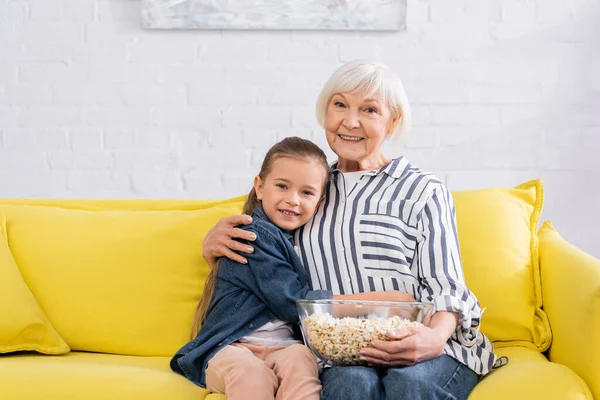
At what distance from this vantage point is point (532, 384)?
158cm

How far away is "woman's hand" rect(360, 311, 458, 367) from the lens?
1.58 m

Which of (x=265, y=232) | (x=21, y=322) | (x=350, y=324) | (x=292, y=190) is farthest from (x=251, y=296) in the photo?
(x=21, y=322)

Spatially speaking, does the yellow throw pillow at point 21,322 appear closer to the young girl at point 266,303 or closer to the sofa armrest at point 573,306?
the young girl at point 266,303

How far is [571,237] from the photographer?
109 inches

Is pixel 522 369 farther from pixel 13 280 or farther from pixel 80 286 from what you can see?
pixel 13 280

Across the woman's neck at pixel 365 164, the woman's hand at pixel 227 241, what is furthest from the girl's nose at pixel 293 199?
the woman's neck at pixel 365 164

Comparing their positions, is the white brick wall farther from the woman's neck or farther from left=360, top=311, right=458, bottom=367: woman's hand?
left=360, top=311, right=458, bottom=367: woman's hand

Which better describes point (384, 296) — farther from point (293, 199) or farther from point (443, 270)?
point (293, 199)

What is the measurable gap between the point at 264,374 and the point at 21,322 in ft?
2.22

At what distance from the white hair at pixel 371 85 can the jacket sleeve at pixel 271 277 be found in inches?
15.9

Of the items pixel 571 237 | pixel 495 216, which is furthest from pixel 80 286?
pixel 571 237

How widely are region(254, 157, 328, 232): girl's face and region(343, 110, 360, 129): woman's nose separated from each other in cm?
12

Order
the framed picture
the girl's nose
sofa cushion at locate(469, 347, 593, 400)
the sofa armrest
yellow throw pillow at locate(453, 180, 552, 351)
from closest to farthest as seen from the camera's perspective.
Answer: sofa cushion at locate(469, 347, 593, 400) → the sofa armrest → the girl's nose → yellow throw pillow at locate(453, 180, 552, 351) → the framed picture

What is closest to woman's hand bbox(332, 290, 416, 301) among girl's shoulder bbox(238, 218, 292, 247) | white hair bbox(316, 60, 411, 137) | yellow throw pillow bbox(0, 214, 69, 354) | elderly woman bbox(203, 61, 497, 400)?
elderly woman bbox(203, 61, 497, 400)
